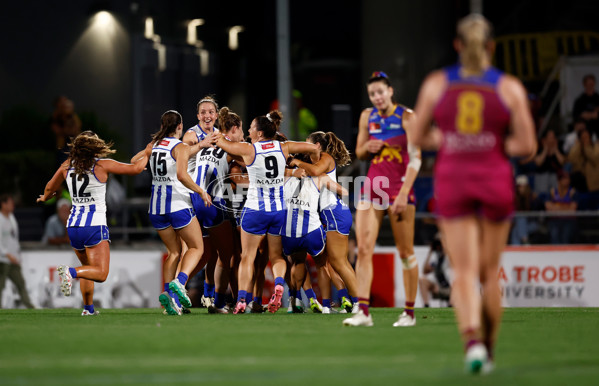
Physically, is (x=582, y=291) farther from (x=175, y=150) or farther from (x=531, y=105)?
(x=175, y=150)

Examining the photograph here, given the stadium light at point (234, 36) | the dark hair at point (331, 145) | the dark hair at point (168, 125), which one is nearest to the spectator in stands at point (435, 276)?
the dark hair at point (331, 145)

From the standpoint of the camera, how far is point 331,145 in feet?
44.8

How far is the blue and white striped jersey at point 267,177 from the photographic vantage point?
40.9 feet

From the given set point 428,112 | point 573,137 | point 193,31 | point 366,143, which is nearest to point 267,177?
point 366,143

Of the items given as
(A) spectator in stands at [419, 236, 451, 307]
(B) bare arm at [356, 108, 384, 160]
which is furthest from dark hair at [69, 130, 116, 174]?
(A) spectator in stands at [419, 236, 451, 307]

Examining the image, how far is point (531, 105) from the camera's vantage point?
22250mm

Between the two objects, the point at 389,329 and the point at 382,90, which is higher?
the point at 382,90

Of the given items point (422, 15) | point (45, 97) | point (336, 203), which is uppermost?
point (422, 15)

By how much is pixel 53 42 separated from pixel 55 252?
980cm

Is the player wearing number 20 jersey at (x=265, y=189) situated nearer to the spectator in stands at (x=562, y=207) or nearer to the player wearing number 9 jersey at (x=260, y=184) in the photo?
the player wearing number 9 jersey at (x=260, y=184)

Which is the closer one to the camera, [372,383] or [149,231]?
[372,383]

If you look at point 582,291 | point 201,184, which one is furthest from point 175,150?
point 582,291

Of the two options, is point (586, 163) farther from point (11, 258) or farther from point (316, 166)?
point (11, 258)

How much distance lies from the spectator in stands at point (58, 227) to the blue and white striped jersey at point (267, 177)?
25.2ft
